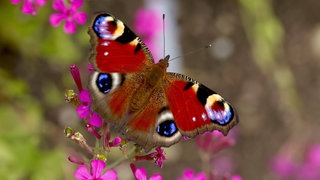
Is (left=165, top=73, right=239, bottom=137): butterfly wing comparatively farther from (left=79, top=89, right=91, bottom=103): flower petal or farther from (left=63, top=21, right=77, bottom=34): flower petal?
(left=63, top=21, right=77, bottom=34): flower petal

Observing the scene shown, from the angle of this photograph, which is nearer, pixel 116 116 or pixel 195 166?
pixel 116 116

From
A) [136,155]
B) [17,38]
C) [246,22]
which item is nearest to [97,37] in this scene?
[136,155]

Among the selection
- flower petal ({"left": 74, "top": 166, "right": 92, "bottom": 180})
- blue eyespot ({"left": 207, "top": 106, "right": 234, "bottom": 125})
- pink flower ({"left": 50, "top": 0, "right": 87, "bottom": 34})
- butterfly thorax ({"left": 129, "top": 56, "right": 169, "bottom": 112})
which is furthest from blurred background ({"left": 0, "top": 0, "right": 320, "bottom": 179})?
blue eyespot ({"left": 207, "top": 106, "right": 234, "bottom": 125})

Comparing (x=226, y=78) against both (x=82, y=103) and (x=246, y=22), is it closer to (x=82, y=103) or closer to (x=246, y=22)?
(x=246, y=22)

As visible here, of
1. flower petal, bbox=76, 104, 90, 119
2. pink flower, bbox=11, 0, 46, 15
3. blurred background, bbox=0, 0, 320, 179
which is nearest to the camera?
flower petal, bbox=76, 104, 90, 119

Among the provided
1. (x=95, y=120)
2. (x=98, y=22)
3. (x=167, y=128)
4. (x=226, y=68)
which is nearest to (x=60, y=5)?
(x=98, y=22)

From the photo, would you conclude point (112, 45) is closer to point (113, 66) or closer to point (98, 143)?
point (113, 66)

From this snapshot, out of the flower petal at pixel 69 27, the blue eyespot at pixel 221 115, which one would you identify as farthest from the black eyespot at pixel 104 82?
the flower petal at pixel 69 27
